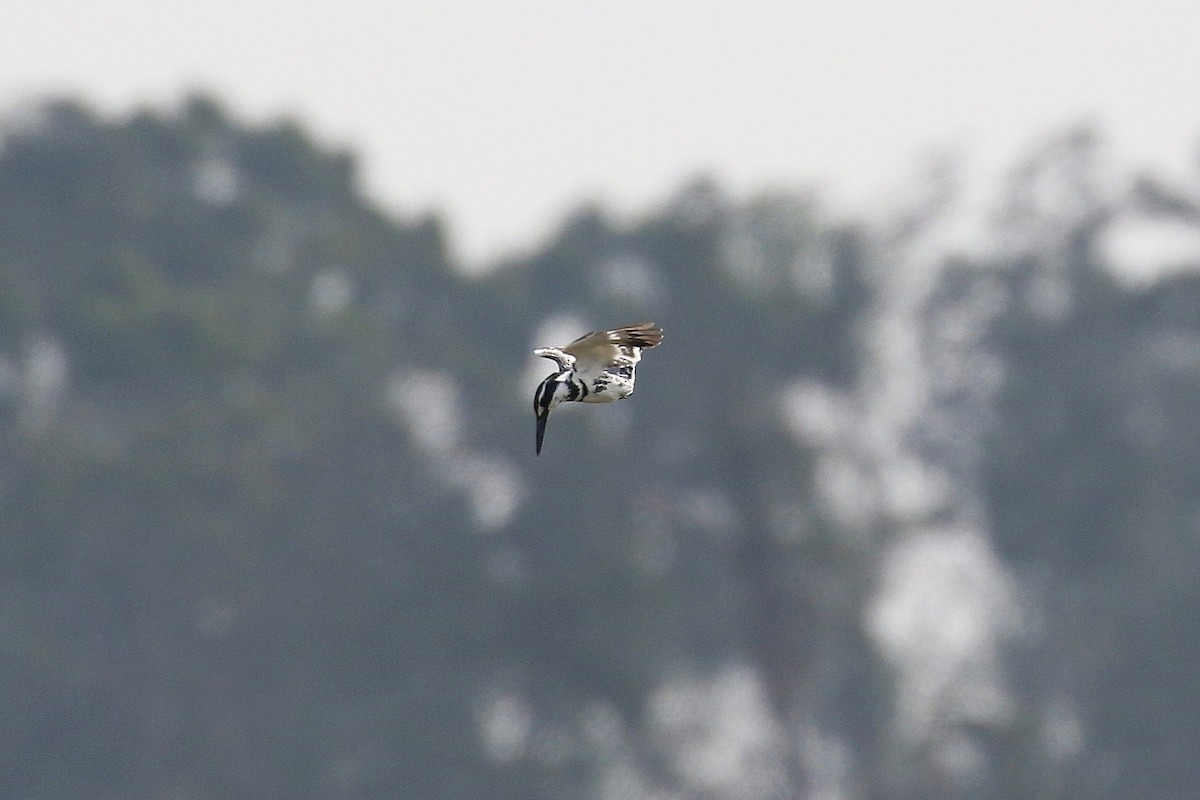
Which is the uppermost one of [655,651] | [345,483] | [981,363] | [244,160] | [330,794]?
[244,160]

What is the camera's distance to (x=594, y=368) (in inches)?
384

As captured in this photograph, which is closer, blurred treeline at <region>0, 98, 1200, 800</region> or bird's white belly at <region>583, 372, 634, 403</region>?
bird's white belly at <region>583, 372, 634, 403</region>

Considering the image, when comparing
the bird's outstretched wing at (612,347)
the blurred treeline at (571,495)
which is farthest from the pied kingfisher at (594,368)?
the blurred treeline at (571,495)

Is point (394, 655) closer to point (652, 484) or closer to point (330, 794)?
point (330, 794)

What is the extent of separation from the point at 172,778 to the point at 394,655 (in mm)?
4308

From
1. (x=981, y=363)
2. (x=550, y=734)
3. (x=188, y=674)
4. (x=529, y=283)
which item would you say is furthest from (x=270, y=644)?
(x=981, y=363)

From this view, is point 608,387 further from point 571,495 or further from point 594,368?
point 571,495

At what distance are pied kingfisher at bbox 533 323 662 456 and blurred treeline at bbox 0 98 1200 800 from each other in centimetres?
2541

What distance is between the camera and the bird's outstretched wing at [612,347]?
955 centimetres

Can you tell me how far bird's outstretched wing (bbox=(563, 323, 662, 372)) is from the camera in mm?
9547

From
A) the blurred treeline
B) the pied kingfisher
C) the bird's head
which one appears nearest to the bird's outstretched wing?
the pied kingfisher

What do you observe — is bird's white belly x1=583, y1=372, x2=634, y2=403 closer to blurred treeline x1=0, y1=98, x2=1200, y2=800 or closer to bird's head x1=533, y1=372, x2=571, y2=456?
bird's head x1=533, y1=372, x2=571, y2=456

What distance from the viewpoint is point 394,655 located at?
41.1 m

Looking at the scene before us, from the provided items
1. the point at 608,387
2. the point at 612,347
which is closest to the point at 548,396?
the point at 608,387
